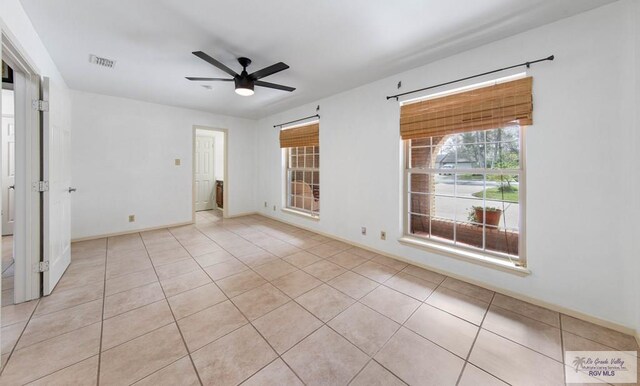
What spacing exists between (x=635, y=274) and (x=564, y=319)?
0.57 m

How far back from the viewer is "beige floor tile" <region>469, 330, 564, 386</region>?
1.45 metres

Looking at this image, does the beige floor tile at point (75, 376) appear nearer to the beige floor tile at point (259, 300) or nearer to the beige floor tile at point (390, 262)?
the beige floor tile at point (259, 300)

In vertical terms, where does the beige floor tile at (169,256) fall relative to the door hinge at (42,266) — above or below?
below

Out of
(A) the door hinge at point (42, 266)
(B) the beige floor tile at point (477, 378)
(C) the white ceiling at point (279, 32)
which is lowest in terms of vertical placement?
(B) the beige floor tile at point (477, 378)

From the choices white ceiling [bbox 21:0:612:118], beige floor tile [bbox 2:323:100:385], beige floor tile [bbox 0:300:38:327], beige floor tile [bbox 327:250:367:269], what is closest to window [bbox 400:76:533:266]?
white ceiling [bbox 21:0:612:118]

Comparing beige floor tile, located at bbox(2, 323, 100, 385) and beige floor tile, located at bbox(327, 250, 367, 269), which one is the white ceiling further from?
beige floor tile, located at bbox(2, 323, 100, 385)

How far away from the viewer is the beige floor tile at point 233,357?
4.76 feet

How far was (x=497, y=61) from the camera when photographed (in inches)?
90.5

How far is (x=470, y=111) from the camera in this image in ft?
7.93

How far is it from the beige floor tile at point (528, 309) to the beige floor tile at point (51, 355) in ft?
10.5

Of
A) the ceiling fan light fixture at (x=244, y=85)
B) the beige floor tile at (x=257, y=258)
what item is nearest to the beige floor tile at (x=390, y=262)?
the beige floor tile at (x=257, y=258)

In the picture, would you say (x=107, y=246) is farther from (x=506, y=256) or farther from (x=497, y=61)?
(x=497, y=61)

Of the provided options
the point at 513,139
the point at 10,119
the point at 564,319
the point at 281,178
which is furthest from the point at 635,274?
the point at 10,119

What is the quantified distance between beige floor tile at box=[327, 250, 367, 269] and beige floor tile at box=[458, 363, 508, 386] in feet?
5.06
